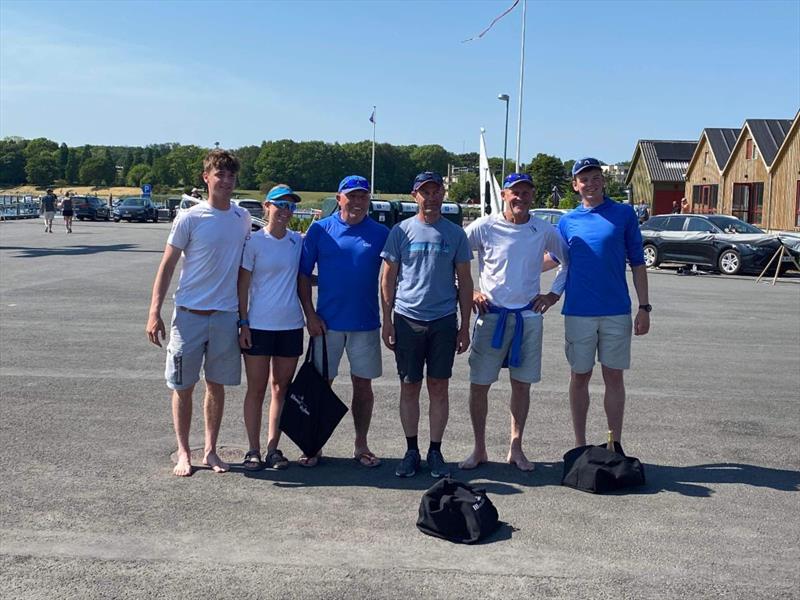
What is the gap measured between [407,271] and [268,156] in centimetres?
12333

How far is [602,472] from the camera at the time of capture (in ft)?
17.8

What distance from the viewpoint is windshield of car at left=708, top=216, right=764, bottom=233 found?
24719mm

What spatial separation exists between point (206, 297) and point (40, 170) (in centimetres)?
17214

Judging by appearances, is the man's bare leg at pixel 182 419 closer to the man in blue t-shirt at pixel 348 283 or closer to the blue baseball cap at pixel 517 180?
the man in blue t-shirt at pixel 348 283

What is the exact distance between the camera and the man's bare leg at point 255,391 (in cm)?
585

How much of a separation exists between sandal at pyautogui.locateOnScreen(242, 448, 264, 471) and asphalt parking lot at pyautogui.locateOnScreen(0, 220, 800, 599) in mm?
130

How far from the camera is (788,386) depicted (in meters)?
8.83

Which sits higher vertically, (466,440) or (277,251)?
(277,251)

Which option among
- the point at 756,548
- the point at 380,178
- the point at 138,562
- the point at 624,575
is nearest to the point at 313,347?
the point at 138,562

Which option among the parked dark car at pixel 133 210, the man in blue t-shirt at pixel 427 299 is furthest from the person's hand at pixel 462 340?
the parked dark car at pixel 133 210

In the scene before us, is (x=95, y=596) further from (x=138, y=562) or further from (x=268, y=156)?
(x=268, y=156)

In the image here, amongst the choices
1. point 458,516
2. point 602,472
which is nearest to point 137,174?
A: point 602,472

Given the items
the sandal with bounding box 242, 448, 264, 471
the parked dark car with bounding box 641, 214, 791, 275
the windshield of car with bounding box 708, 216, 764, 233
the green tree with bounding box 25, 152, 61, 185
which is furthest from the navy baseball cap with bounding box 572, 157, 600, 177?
the green tree with bounding box 25, 152, 61, 185

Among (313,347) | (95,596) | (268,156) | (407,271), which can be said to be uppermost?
(268,156)
